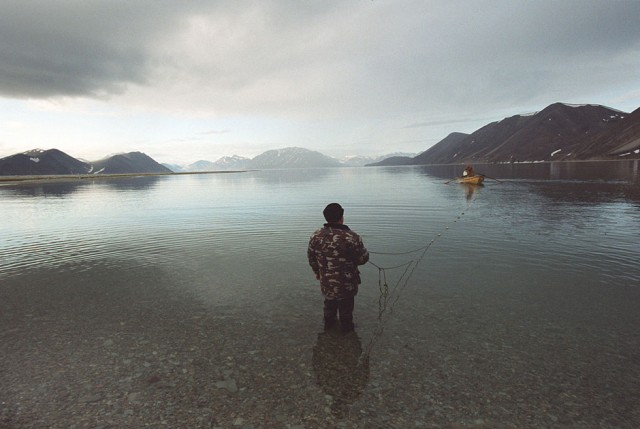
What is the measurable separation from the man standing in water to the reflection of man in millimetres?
1128

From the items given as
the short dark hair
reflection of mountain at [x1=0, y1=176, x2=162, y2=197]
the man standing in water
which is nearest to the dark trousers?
the man standing in water

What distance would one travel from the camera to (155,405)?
268 inches

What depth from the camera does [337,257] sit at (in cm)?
870

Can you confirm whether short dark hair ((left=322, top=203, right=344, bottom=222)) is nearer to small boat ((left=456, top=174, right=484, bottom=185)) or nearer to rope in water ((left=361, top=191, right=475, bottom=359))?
rope in water ((left=361, top=191, right=475, bottom=359))

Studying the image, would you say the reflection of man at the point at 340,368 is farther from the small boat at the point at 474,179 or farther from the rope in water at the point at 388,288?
the small boat at the point at 474,179

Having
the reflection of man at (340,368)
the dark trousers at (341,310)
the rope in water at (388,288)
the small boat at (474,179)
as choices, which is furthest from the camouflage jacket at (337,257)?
the small boat at (474,179)

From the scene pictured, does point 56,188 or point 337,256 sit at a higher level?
point 56,188

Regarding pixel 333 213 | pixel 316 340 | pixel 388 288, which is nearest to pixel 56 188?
pixel 388 288

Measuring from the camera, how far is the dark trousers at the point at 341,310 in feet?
30.7

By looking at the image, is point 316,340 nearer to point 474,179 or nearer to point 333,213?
point 333,213

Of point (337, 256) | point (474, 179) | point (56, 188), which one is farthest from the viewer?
point (56, 188)

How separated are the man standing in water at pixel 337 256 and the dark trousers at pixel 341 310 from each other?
40 millimetres

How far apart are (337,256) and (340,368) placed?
2.73 m

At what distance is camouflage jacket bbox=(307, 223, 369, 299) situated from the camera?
28.3ft
